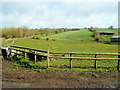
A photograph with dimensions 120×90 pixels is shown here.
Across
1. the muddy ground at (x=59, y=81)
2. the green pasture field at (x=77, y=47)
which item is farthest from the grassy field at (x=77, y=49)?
the muddy ground at (x=59, y=81)

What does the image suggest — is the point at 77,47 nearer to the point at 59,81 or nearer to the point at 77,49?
the point at 77,49

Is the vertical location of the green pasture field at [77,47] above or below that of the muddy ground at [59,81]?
below

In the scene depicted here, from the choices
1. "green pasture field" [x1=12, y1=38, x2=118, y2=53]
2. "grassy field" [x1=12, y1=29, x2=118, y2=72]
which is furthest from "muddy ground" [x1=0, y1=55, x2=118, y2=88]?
"green pasture field" [x1=12, y1=38, x2=118, y2=53]

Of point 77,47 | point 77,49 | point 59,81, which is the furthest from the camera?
point 77,47

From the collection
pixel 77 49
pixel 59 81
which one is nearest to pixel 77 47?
pixel 77 49

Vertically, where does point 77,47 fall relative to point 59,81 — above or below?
below

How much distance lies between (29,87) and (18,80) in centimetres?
120

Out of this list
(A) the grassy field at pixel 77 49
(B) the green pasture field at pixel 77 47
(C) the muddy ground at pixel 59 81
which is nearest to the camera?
(C) the muddy ground at pixel 59 81

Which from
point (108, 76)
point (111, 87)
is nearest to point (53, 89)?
point (111, 87)

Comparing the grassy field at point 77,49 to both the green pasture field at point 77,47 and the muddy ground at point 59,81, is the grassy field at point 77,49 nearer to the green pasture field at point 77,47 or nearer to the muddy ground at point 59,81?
the green pasture field at point 77,47

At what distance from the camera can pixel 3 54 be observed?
600 inches

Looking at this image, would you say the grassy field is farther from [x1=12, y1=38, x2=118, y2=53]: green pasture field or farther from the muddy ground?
the muddy ground

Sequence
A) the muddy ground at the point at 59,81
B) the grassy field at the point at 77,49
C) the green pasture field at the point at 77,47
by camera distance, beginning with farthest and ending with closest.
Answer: the green pasture field at the point at 77,47 < the grassy field at the point at 77,49 < the muddy ground at the point at 59,81

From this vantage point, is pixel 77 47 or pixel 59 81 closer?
pixel 59 81
